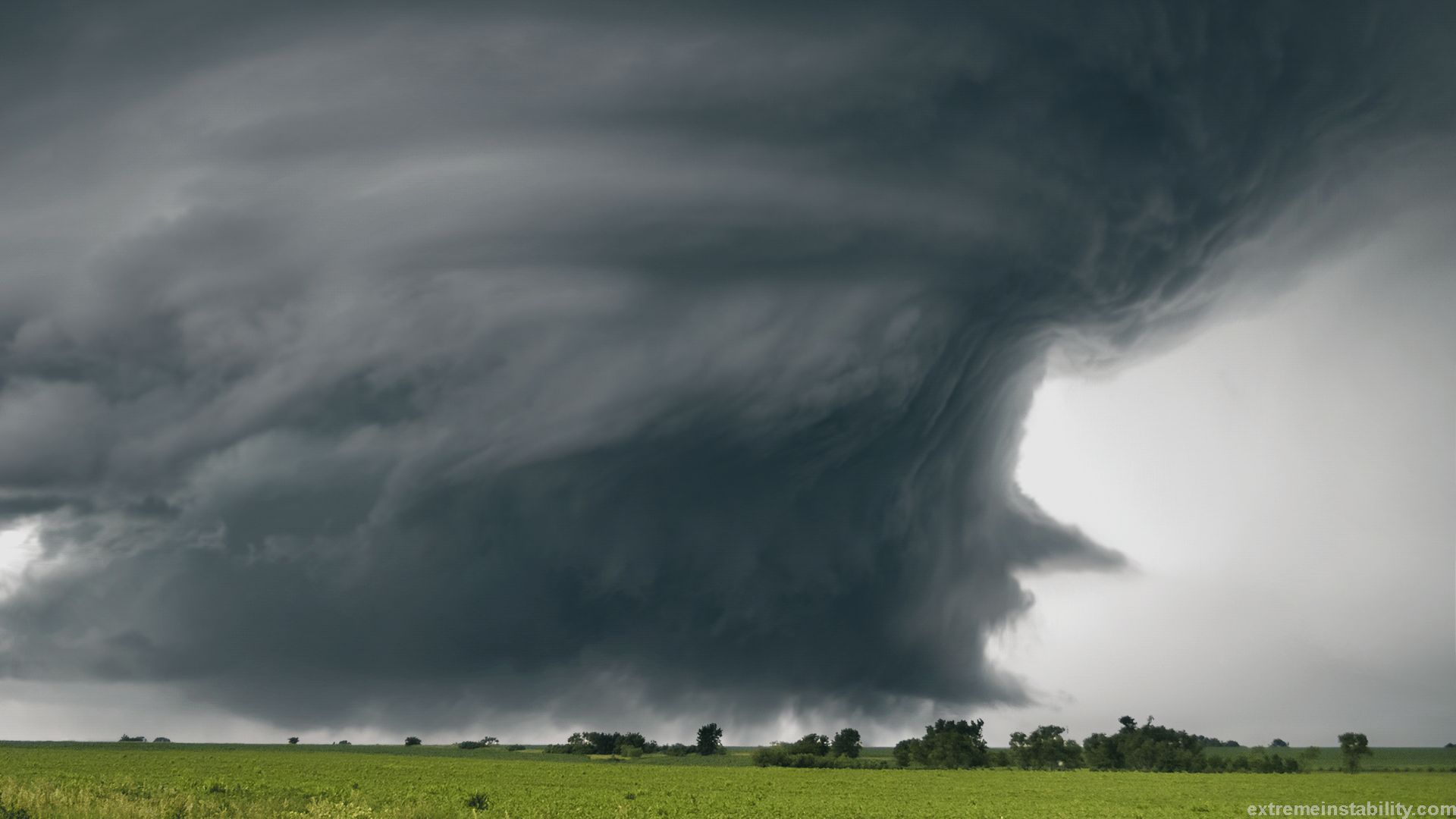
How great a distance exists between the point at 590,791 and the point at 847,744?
128 meters

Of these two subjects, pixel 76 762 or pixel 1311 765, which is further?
pixel 1311 765

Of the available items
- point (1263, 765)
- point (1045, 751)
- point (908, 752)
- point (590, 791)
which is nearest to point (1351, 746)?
point (1263, 765)

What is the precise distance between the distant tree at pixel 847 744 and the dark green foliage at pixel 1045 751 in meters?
31.4

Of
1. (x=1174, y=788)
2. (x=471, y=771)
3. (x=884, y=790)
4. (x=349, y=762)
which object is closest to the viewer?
(x=884, y=790)

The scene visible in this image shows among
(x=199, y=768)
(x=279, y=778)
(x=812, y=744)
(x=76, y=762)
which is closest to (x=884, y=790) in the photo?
(x=279, y=778)

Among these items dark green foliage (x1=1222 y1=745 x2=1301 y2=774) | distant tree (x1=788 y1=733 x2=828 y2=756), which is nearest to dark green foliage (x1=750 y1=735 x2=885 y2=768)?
distant tree (x1=788 y1=733 x2=828 y2=756)

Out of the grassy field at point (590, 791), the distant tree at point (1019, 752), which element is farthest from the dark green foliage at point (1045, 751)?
the grassy field at point (590, 791)

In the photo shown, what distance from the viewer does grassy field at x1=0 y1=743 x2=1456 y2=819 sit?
39.0m

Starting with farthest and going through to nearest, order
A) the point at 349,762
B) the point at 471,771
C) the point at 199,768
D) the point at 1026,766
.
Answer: the point at 1026,766
the point at 349,762
the point at 471,771
the point at 199,768

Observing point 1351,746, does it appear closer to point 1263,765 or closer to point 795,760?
point 1263,765

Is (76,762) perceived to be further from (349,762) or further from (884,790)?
(884,790)

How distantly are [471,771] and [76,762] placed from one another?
4764 centimetres

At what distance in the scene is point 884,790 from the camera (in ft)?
264

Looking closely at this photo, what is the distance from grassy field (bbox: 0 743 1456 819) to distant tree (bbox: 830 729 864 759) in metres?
69.5
